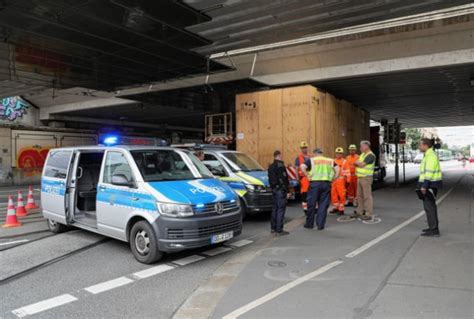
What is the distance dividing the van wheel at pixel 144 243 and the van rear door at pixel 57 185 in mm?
2439

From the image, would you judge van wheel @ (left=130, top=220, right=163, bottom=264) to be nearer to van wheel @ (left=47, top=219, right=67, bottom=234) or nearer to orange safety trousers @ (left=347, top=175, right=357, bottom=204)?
van wheel @ (left=47, top=219, right=67, bottom=234)

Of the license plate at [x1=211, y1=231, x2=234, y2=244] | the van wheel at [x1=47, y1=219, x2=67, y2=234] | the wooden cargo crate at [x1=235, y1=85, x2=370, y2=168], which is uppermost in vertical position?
the wooden cargo crate at [x1=235, y1=85, x2=370, y2=168]

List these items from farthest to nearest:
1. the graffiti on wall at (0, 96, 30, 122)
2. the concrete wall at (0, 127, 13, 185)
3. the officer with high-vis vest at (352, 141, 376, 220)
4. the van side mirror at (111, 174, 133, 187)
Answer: the graffiti on wall at (0, 96, 30, 122) < the concrete wall at (0, 127, 13, 185) < the officer with high-vis vest at (352, 141, 376, 220) < the van side mirror at (111, 174, 133, 187)

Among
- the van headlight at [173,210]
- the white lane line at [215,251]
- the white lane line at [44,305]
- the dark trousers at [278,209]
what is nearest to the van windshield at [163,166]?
the van headlight at [173,210]

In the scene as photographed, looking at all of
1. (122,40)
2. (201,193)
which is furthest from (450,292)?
(122,40)

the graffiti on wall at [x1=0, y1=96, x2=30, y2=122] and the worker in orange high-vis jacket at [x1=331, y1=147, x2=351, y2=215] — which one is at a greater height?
the graffiti on wall at [x1=0, y1=96, x2=30, y2=122]

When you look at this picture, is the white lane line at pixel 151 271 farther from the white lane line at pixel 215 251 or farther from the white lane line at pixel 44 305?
the white lane line at pixel 44 305

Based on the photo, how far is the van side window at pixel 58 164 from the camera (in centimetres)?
815

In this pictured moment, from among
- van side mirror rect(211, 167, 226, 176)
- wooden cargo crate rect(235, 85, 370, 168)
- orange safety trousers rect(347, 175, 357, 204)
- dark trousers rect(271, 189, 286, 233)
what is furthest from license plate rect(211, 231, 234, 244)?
wooden cargo crate rect(235, 85, 370, 168)

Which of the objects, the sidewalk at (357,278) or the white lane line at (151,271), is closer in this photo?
the sidewalk at (357,278)

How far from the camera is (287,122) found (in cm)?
1462

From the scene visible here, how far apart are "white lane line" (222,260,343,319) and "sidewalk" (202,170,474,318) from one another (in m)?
0.01

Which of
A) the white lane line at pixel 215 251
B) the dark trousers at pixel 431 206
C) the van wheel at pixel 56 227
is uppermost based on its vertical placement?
the dark trousers at pixel 431 206

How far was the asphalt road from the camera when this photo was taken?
4426 mm
